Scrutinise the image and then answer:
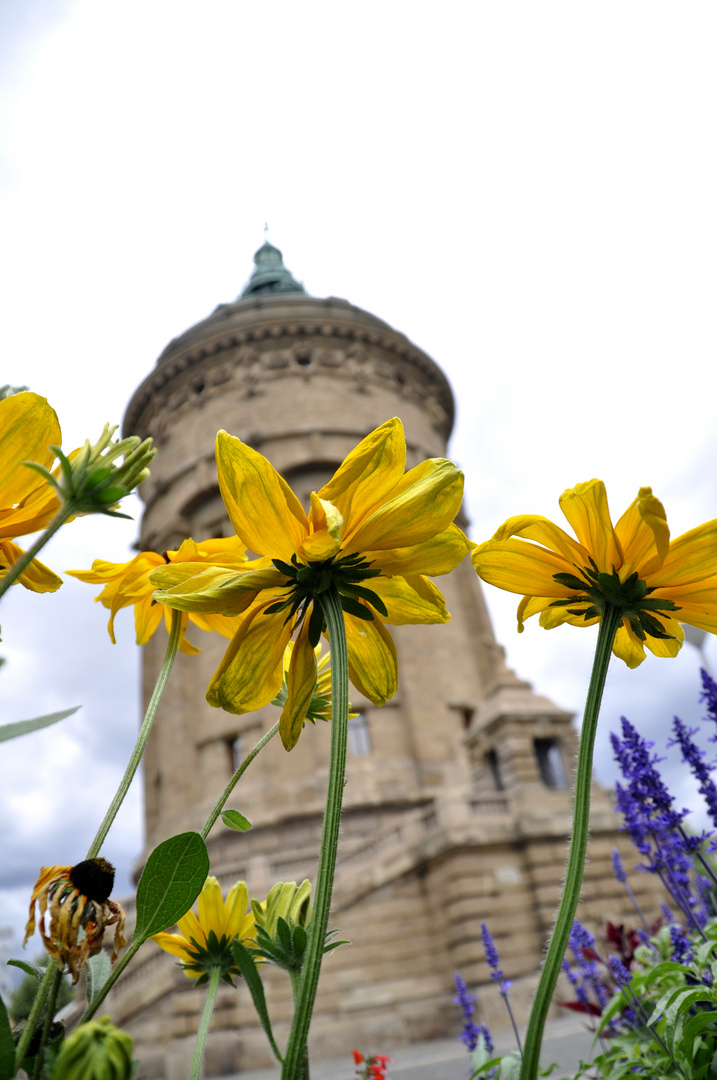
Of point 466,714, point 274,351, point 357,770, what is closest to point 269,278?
point 274,351

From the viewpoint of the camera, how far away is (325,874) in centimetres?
72

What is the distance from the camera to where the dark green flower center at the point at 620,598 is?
1.08 metres

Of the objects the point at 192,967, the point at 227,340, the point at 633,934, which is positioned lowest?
the point at 633,934

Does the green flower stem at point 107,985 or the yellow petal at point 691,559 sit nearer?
the green flower stem at point 107,985

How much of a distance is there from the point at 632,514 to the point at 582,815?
0.44 m

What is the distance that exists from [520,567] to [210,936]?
83 centimetres

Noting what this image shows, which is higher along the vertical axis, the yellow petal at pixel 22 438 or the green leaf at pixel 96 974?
the yellow petal at pixel 22 438

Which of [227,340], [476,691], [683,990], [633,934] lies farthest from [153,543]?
[683,990]

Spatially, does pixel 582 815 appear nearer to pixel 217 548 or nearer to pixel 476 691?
pixel 217 548

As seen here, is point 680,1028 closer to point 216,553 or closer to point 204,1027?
point 204,1027

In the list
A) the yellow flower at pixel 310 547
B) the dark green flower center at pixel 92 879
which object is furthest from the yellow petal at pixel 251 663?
the dark green flower center at pixel 92 879

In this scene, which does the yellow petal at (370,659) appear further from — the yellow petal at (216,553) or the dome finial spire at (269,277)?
the dome finial spire at (269,277)

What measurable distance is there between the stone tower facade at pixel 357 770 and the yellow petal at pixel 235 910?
13063 mm

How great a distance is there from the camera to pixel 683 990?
165cm
